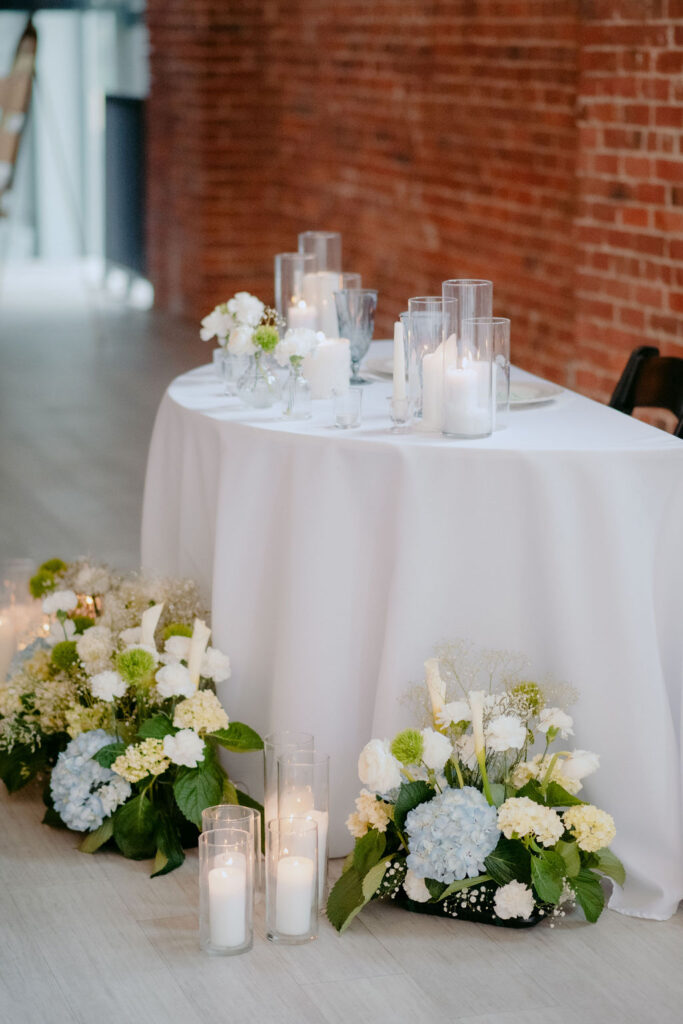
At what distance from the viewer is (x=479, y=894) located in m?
2.53

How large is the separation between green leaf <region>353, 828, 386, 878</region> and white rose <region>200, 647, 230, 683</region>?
0.42 meters

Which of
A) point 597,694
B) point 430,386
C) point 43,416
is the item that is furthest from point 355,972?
point 43,416

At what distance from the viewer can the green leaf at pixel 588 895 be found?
8.18 ft

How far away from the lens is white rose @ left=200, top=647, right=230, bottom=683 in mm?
2785

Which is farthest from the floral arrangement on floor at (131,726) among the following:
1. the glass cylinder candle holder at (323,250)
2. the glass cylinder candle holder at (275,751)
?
the glass cylinder candle holder at (323,250)

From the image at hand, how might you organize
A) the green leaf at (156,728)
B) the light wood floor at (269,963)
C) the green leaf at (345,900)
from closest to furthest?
the light wood floor at (269,963)
the green leaf at (345,900)
the green leaf at (156,728)

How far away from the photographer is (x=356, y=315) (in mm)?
3080

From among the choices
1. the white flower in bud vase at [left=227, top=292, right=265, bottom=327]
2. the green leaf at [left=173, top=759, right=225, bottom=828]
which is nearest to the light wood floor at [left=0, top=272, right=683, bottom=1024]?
the green leaf at [left=173, top=759, right=225, bottom=828]

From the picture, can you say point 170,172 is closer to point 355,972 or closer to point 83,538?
point 83,538

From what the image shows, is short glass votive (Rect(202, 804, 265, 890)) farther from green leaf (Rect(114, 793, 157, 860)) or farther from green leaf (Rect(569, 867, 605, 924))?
green leaf (Rect(569, 867, 605, 924))

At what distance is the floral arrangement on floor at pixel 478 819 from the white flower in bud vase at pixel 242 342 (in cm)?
75

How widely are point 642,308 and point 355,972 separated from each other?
253 centimetres

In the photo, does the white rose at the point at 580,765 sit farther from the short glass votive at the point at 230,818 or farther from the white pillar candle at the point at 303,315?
the white pillar candle at the point at 303,315

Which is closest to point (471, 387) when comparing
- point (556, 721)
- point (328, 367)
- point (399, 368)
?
point (399, 368)
